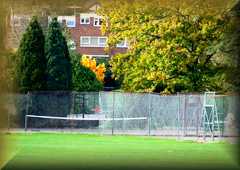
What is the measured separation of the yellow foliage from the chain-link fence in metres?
1.79

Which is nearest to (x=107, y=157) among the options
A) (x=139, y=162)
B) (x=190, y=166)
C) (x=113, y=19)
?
(x=139, y=162)

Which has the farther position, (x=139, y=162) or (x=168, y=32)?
(x=168, y=32)

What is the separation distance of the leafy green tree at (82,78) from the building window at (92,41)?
2.24ft

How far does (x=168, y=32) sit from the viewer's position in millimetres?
19109

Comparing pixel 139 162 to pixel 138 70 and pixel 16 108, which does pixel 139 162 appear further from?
pixel 138 70

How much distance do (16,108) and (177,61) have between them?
17.8 ft

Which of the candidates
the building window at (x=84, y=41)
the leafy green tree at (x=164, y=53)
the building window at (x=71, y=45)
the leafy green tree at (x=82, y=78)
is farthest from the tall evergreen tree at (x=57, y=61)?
the leafy green tree at (x=164, y=53)

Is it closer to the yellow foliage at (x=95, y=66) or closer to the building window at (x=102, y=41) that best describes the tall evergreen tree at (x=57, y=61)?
the yellow foliage at (x=95, y=66)

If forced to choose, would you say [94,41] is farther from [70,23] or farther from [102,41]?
[70,23]

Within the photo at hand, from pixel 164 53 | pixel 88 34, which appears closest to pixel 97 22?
pixel 88 34

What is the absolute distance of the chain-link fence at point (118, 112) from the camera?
1725 cm

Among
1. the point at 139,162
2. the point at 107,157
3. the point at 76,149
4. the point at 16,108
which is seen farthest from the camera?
the point at 16,108

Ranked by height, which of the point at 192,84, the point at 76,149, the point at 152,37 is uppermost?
the point at 152,37

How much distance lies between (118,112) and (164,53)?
2.83 m
